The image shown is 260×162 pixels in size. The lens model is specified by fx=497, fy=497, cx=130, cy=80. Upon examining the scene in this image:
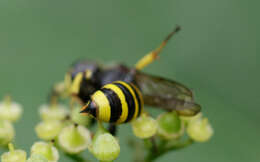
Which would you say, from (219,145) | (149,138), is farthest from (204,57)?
(149,138)

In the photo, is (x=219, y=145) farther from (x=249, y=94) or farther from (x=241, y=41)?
(x=241, y=41)

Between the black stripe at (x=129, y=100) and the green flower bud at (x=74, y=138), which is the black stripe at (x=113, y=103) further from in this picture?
the green flower bud at (x=74, y=138)

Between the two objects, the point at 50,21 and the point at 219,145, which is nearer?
the point at 219,145

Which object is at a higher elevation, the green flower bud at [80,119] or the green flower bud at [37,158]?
the green flower bud at [37,158]

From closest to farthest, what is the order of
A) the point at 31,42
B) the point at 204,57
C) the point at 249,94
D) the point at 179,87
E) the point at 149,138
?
1. the point at 179,87
2. the point at 149,138
3. the point at 249,94
4. the point at 204,57
5. the point at 31,42

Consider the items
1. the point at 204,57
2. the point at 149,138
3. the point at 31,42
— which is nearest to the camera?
the point at 149,138

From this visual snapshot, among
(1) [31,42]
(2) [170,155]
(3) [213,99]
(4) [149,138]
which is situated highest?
(1) [31,42]

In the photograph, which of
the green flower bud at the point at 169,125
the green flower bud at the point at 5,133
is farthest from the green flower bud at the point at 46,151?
the green flower bud at the point at 169,125

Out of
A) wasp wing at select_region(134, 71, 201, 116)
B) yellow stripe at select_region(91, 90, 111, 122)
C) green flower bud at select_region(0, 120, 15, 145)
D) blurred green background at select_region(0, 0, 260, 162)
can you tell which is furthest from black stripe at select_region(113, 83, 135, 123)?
blurred green background at select_region(0, 0, 260, 162)
